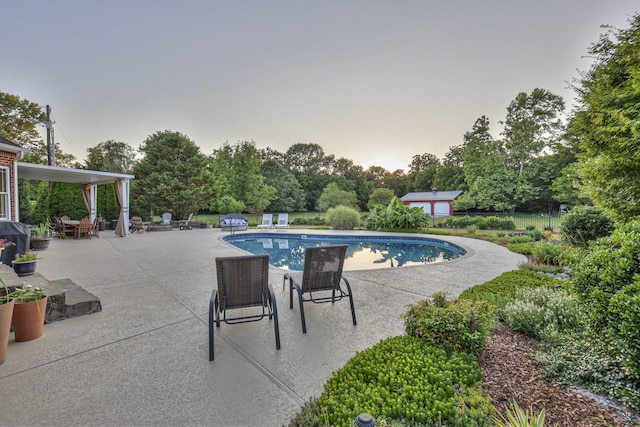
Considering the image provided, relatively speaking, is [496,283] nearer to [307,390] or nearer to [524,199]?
[307,390]

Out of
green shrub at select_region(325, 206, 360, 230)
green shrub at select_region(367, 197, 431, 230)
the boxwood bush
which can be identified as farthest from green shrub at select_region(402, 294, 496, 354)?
the boxwood bush

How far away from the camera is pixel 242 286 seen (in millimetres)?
2754

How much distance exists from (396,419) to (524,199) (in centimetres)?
2873

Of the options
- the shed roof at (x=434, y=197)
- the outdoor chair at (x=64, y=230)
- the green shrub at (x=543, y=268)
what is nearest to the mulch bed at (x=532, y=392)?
the green shrub at (x=543, y=268)

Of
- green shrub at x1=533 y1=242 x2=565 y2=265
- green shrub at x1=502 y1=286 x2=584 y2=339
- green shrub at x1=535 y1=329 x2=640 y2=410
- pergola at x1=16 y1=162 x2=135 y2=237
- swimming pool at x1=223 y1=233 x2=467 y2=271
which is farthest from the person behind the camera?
pergola at x1=16 y1=162 x2=135 y2=237

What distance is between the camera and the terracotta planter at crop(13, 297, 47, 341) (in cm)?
271

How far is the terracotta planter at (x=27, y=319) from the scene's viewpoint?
271 centimetres

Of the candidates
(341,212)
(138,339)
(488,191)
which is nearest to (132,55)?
(138,339)

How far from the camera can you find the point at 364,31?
892cm

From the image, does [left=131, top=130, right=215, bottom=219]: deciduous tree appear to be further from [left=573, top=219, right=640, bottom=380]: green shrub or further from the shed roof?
[left=573, top=219, right=640, bottom=380]: green shrub

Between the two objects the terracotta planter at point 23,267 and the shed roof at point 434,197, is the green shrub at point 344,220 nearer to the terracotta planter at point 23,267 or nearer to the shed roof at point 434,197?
the terracotta planter at point 23,267

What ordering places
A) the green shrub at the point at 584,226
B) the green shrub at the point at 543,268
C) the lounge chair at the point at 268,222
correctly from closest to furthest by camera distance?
the green shrub at the point at 543,268 → the green shrub at the point at 584,226 → the lounge chair at the point at 268,222

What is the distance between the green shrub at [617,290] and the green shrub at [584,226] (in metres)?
6.12

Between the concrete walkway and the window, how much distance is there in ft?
20.4
